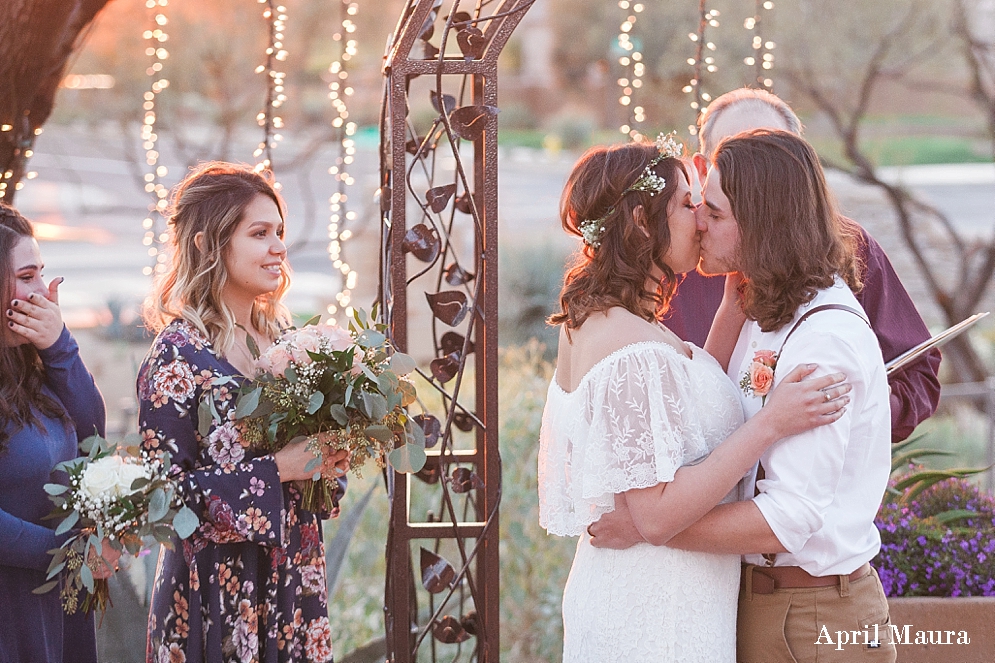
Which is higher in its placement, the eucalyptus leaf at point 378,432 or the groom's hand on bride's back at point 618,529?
the eucalyptus leaf at point 378,432

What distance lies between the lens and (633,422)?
1985 millimetres

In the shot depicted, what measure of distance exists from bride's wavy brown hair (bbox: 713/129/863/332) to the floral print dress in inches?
46.2

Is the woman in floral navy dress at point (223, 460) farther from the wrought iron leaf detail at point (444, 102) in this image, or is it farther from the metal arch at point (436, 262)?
the wrought iron leaf detail at point (444, 102)

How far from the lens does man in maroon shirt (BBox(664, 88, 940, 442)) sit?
2818 mm

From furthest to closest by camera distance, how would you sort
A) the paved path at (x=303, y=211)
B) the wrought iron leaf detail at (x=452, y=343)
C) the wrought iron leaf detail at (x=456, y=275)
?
the paved path at (x=303, y=211) < the wrought iron leaf detail at (x=456, y=275) < the wrought iron leaf detail at (x=452, y=343)

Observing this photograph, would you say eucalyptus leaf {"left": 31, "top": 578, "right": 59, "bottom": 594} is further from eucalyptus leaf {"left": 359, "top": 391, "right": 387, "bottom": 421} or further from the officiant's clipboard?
the officiant's clipboard

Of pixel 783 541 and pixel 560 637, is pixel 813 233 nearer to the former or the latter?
pixel 783 541

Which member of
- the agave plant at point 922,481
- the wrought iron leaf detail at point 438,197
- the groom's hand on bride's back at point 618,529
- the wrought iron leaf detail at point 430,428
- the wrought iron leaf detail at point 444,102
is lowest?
the agave plant at point 922,481

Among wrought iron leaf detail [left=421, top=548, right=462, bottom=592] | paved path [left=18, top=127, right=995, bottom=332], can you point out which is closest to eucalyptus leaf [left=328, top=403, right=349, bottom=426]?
wrought iron leaf detail [left=421, top=548, right=462, bottom=592]

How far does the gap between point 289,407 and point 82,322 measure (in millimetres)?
8567

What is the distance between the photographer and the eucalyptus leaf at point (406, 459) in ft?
7.46

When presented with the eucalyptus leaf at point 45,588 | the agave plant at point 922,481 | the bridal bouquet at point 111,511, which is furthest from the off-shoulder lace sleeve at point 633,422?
the agave plant at point 922,481

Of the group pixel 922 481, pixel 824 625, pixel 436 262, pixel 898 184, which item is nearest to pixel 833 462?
pixel 824 625

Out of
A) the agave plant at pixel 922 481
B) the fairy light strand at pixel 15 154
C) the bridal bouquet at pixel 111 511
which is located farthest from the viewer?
the agave plant at pixel 922 481
